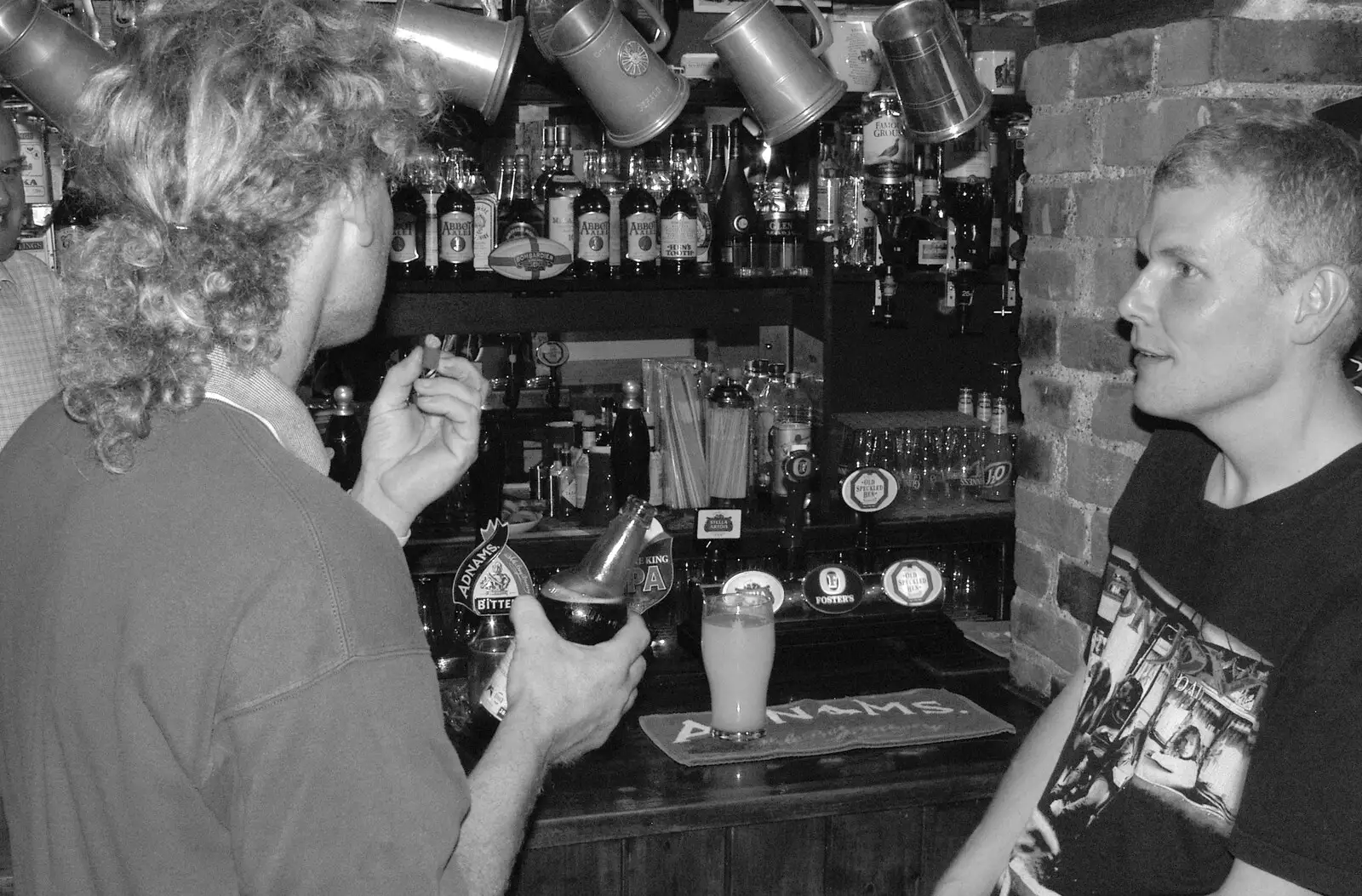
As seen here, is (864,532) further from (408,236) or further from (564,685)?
(564,685)

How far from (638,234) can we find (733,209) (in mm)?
467

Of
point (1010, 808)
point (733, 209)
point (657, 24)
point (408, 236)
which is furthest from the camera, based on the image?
point (733, 209)

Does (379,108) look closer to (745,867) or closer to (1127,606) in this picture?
(1127,606)

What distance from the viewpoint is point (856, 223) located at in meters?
3.51

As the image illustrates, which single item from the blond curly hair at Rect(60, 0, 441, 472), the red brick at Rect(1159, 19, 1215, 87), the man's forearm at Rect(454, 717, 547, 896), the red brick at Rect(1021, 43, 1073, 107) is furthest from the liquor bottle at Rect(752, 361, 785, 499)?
the blond curly hair at Rect(60, 0, 441, 472)

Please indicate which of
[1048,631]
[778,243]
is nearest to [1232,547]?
[1048,631]

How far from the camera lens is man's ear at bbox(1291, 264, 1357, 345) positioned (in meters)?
1.36

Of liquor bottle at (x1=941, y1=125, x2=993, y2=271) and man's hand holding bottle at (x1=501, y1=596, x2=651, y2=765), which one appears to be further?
liquor bottle at (x1=941, y1=125, x2=993, y2=271)

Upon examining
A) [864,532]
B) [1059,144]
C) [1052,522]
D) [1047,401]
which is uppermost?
[1059,144]

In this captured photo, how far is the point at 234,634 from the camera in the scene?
918mm

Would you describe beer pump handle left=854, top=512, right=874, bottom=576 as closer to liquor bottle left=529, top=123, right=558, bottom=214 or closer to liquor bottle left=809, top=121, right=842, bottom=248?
liquor bottle left=809, top=121, right=842, bottom=248

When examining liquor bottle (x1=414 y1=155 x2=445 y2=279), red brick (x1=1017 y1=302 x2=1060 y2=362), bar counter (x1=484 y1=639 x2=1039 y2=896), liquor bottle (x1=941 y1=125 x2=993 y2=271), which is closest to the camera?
bar counter (x1=484 y1=639 x2=1039 y2=896)

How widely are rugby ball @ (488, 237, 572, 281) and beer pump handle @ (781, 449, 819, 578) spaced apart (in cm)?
75

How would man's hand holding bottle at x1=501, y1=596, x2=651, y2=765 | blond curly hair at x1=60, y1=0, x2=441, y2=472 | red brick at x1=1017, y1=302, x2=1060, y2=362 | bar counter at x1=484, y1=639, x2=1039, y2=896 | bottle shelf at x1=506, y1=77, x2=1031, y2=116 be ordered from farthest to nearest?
bottle shelf at x1=506, y1=77, x2=1031, y2=116, red brick at x1=1017, y1=302, x2=1060, y2=362, bar counter at x1=484, y1=639, x2=1039, y2=896, man's hand holding bottle at x1=501, y1=596, x2=651, y2=765, blond curly hair at x1=60, y1=0, x2=441, y2=472
